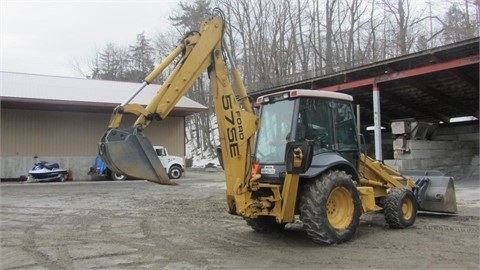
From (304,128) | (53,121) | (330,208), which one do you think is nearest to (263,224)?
(330,208)

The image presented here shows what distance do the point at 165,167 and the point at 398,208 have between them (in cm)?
1862

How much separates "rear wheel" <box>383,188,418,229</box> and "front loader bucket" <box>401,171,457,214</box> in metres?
0.95

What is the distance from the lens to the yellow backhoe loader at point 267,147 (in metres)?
6.56

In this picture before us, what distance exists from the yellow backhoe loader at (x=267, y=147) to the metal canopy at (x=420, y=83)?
844cm

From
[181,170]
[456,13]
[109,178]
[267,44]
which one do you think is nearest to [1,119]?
[109,178]

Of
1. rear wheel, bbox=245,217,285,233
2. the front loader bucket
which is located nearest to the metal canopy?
the front loader bucket

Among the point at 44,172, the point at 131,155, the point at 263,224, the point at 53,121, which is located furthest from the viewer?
the point at 53,121

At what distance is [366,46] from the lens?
3841cm

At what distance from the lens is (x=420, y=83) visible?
17.8 meters

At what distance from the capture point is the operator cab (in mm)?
7371

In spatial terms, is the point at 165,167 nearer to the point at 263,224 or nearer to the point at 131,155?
the point at 263,224

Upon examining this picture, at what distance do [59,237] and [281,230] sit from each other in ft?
13.0

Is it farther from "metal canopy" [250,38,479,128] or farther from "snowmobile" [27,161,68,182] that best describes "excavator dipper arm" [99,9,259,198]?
"snowmobile" [27,161,68,182]

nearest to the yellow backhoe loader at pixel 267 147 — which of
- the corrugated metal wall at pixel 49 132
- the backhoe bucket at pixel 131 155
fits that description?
the backhoe bucket at pixel 131 155
